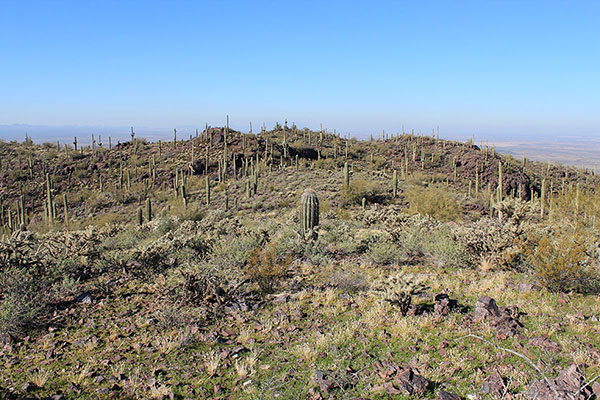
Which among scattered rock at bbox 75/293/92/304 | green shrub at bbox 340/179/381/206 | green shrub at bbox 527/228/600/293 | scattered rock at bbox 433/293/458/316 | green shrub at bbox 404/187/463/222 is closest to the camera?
scattered rock at bbox 433/293/458/316

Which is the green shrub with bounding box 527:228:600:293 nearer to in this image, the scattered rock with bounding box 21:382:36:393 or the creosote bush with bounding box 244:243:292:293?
the creosote bush with bounding box 244:243:292:293

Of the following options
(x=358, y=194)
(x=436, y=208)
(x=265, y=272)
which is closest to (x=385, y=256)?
(x=265, y=272)

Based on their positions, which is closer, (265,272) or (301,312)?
(301,312)

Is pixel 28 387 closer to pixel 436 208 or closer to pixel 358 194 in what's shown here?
pixel 436 208

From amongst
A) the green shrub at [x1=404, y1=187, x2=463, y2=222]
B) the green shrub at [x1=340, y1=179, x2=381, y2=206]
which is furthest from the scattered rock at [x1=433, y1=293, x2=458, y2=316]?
the green shrub at [x1=340, y1=179, x2=381, y2=206]

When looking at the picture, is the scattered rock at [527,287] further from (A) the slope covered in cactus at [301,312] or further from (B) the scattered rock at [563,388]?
(B) the scattered rock at [563,388]

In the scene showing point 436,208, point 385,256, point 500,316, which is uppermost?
point 500,316

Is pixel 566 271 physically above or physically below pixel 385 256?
above

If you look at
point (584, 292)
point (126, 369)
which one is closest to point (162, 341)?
point (126, 369)

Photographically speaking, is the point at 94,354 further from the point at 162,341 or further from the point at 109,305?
the point at 109,305

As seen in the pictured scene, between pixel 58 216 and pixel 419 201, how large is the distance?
102ft

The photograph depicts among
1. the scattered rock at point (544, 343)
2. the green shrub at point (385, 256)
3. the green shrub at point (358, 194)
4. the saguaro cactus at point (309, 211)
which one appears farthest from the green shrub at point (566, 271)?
the green shrub at point (358, 194)

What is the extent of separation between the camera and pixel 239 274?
9.09 metres

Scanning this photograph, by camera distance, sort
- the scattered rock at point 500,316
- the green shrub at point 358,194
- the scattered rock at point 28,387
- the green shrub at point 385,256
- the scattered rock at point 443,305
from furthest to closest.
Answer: the green shrub at point 358,194 < the green shrub at point 385,256 < the scattered rock at point 443,305 < the scattered rock at point 500,316 < the scattered rock at point 28,387
